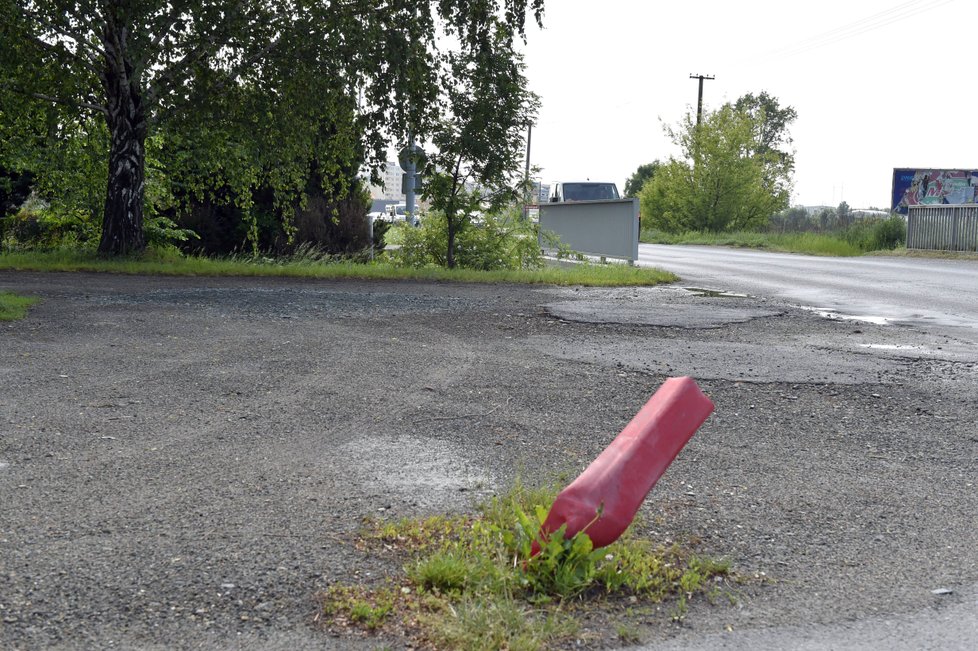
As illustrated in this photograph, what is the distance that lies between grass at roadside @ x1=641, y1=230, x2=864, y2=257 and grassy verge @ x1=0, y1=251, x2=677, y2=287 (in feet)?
51.0

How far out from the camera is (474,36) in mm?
16016

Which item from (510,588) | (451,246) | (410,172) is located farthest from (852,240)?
(510,588)

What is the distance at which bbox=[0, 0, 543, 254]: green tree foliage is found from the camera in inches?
574

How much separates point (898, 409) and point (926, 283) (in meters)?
11.2

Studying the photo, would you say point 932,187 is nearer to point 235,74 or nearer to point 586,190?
point 586,190

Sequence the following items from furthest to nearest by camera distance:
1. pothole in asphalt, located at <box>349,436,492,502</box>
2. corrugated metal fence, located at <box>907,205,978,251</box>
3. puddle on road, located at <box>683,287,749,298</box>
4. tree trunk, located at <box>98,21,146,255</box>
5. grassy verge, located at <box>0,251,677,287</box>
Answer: corrugated metal fence, located at <box>907,205,978,251</box> < tree trunk, located at <box>98,21,146,255</box> < grassy verge, located at <box>0,251,677,287</box> < puddle on road, located at <box>683,287,749,298</box> < pothole in asphalt, located at <box>349,436,492,502</box>

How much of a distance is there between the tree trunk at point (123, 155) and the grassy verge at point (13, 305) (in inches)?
221

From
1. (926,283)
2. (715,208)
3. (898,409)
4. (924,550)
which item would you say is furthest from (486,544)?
(715,208)

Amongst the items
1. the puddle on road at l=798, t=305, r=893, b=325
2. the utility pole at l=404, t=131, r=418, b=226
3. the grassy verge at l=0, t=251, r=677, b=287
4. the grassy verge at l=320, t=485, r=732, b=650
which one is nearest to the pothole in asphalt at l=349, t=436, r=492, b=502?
the grassy verge at l=320, t=485, r=732, b=650

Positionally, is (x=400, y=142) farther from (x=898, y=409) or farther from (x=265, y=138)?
(x=898, y=409)

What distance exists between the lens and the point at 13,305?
9.84 metres

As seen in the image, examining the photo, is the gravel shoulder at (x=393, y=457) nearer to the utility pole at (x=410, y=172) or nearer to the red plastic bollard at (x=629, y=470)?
the red plastic bollard at (x=629, y=470)

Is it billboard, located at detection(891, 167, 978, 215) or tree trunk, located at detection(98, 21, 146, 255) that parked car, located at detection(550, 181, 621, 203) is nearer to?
billboard, located at detection(891, 167, 978, 215)

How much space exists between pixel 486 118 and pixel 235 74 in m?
3.97
